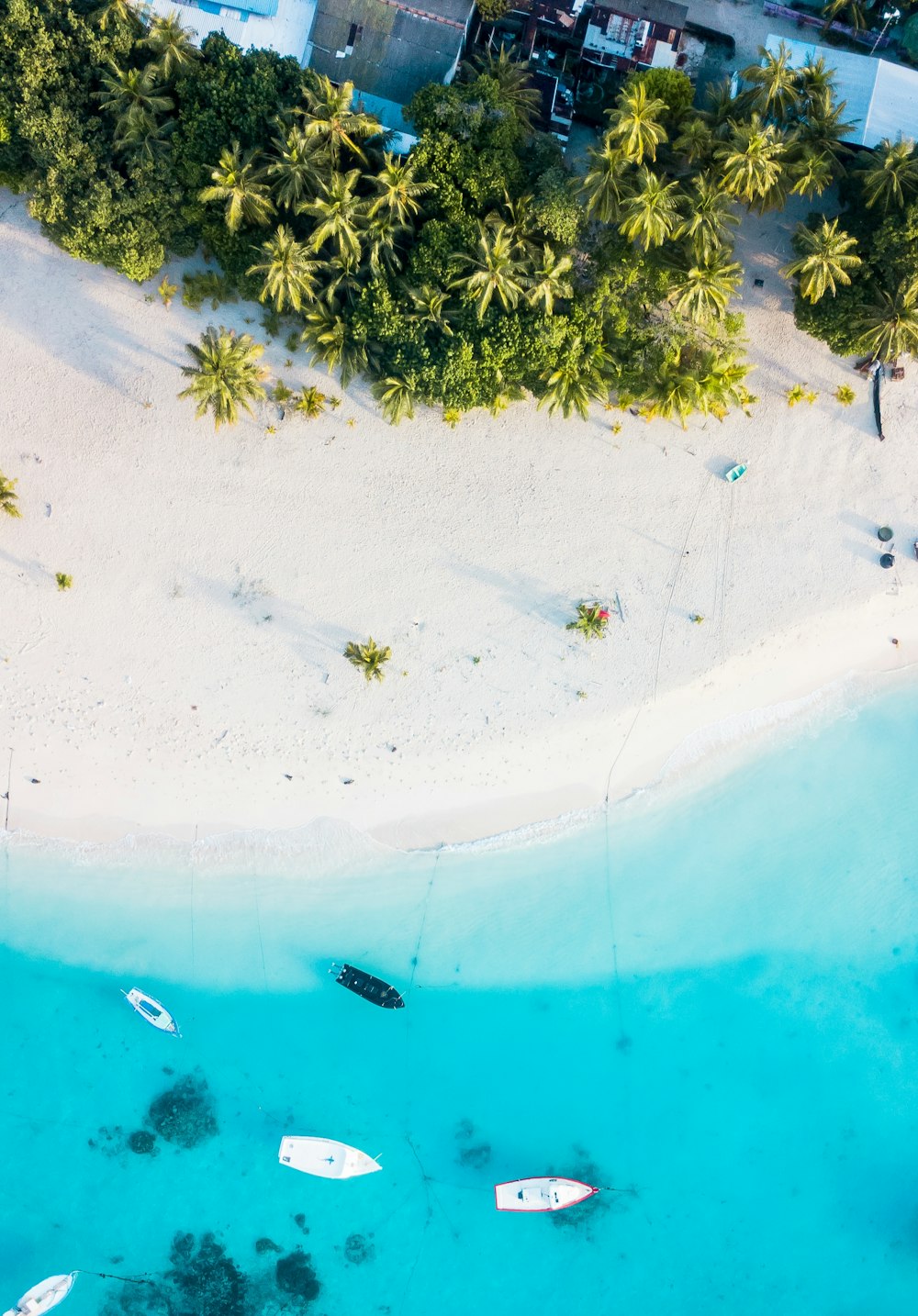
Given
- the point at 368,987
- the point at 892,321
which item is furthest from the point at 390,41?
the point at 368,987

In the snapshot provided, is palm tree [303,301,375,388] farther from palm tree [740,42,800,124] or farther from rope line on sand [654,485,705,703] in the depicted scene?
palm tree [740,42,800,124]

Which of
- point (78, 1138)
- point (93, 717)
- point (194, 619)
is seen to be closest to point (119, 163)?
point (194, 619)

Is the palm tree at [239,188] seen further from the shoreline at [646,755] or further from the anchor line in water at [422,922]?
the anchor line in water at [422,922]

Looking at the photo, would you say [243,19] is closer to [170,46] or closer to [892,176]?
[170,46]

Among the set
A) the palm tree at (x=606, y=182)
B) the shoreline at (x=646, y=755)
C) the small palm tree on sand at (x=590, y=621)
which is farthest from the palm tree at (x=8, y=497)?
the palm tree at (x=606, y=182)

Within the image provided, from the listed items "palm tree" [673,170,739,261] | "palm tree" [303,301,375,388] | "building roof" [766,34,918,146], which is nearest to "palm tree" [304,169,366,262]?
"palm tree" [303,301,375,388]
